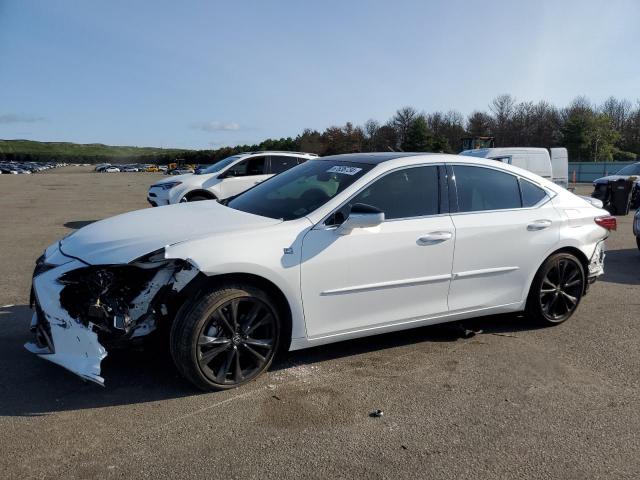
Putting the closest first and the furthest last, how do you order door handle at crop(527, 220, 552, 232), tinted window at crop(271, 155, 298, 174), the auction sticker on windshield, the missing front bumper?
1. the missing front bumper
2. the auction sticker on windshield
3. door handle at crop(527, 220, 552, 232)
4. tinted window at crop(271, 155, 298, 174)

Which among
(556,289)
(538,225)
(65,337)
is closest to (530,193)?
(538,225)

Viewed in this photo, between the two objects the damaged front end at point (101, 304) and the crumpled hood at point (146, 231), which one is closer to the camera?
the damaged front end at point (101, 304)

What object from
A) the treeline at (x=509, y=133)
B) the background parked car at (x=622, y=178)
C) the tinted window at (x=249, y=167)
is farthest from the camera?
the treeline at (x=509, y=133)

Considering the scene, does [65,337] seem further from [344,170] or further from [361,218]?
[344,170]

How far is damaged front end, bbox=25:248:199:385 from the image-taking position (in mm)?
3258

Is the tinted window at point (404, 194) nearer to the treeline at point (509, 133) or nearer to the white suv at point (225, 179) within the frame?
the white suv at point (225, 179)

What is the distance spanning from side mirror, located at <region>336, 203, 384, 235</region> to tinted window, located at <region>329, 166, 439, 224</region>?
0.56ft

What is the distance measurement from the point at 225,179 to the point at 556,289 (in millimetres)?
8704

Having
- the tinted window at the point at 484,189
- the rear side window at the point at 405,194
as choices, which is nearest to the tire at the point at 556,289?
the tinted window at the point at 484,189

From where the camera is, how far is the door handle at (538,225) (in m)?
4.70

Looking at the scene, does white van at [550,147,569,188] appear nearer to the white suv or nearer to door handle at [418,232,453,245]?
the white suv

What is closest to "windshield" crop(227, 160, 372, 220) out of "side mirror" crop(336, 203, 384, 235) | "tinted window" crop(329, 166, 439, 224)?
"tinted window" crop(329, 166, 439, 224)

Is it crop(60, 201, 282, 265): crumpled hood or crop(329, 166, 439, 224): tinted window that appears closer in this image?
crop(60, 201, 282, 265): crumpled hood

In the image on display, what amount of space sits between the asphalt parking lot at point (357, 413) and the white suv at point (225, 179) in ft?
24.3
